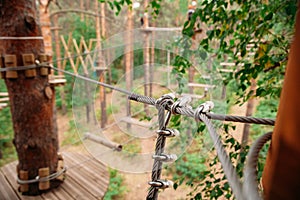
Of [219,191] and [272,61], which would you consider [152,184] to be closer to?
[219,191]

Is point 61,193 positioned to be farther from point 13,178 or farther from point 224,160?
point 224,160

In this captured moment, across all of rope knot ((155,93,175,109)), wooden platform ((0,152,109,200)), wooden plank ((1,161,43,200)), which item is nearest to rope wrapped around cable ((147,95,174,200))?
rope knot ((155,93,175,109))

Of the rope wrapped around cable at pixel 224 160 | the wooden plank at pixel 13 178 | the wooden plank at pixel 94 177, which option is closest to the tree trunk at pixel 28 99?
the wooden plank at pixel 13 178

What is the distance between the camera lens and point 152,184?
1.77 feet

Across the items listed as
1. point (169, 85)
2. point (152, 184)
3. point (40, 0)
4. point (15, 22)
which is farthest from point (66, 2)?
point (152, 184)

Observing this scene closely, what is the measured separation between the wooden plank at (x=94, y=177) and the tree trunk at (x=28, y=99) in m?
0.24

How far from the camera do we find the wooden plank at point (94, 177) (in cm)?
164

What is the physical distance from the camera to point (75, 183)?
170cm

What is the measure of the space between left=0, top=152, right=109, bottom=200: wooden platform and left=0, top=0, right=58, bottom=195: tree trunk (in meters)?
0.09

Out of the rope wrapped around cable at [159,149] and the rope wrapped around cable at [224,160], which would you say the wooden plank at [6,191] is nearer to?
the rope wrapped around cable at [159,149]

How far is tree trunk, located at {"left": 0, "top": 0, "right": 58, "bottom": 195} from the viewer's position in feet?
4.60

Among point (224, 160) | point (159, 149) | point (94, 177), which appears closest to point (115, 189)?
point (94, 177)

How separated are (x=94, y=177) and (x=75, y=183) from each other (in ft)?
0.52

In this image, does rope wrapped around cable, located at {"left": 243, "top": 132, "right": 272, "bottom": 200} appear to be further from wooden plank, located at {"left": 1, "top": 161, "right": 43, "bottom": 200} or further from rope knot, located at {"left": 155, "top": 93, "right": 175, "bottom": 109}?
wooden plank, located at {"left": 1, "top": 161, "right": 43, "bottom": 200}
